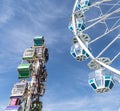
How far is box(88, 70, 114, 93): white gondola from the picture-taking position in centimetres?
2552

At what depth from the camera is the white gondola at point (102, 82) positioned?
25.5 m

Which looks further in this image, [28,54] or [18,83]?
[28,54]

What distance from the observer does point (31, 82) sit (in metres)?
48.0

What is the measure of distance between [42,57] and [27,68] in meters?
5.11

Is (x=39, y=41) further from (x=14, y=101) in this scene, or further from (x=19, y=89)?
(x=14, y=101)

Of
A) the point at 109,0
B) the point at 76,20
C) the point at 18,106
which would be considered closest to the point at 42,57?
the point at 18,106

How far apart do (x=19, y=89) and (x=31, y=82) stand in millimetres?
2822

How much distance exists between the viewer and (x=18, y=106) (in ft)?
140

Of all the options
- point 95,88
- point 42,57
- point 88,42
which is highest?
point 42,57

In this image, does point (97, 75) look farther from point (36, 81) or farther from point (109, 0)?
point (36, 81)

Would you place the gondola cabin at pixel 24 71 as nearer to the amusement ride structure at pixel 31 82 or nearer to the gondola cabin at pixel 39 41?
the amusement ride structure at pixel 31 82

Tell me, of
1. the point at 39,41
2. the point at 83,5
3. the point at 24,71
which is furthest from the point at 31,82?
the point at 83,5

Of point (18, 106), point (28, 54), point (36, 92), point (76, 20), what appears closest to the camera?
point (76, 20)

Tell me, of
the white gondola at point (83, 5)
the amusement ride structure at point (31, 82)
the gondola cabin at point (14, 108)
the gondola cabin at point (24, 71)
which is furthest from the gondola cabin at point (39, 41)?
the white gondola at point (83, 5)
